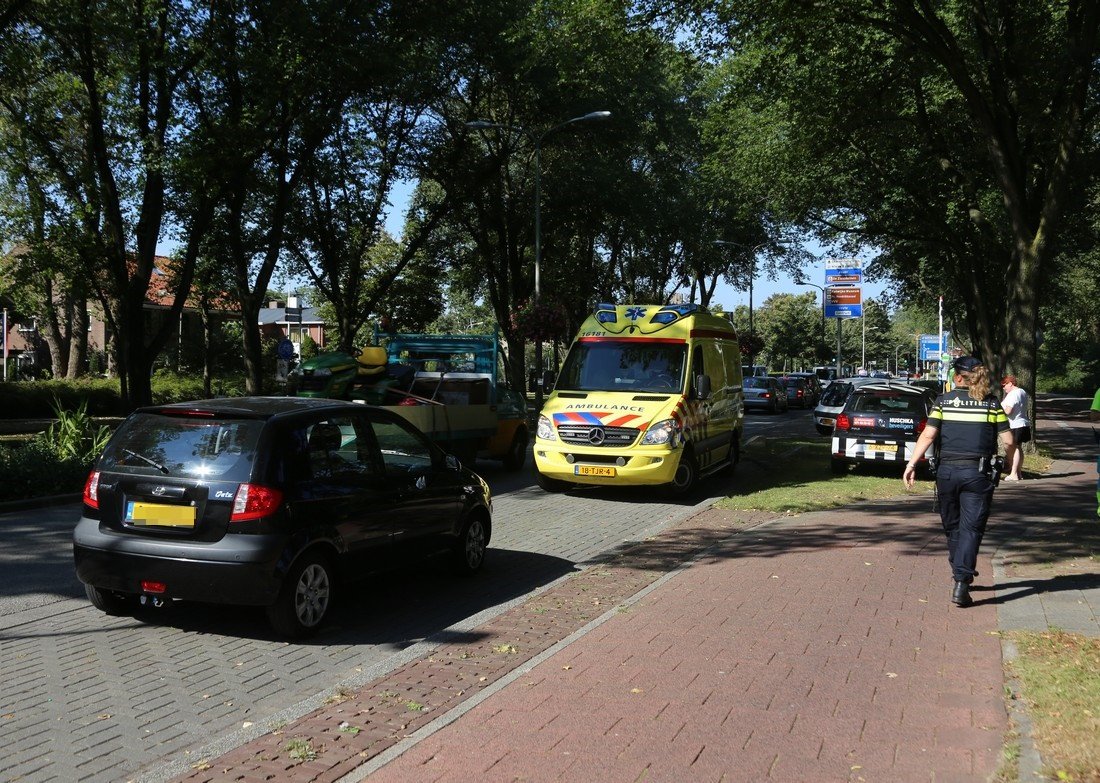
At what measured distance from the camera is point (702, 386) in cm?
1277

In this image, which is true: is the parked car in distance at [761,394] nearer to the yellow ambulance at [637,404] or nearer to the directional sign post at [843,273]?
the directional sign post at [843,273]

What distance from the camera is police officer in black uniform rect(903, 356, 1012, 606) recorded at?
668 cm

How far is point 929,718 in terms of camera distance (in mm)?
4586

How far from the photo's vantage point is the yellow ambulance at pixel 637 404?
1230 cm

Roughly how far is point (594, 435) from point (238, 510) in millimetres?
7126

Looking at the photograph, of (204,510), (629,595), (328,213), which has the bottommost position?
(629,595)

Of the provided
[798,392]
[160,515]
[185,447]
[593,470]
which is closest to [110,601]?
[160,515]

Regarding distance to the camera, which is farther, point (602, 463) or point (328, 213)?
point (328, 213)

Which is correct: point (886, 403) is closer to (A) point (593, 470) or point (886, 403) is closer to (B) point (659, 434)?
(B) point (659, 434)

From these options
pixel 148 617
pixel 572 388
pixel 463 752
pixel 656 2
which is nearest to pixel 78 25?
pixel 656 2

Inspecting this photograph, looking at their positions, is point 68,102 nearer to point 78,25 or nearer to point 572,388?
point 78,25

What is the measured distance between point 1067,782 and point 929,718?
0.92 metres

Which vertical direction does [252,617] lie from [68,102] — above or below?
below

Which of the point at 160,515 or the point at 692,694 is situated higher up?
the point at 160,515
